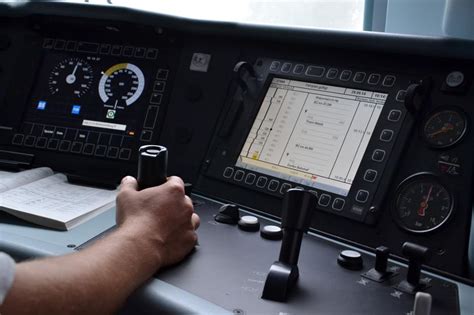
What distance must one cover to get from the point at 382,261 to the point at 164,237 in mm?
351

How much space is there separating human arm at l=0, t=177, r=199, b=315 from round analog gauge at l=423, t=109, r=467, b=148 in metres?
0.47

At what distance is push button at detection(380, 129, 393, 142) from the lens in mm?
1079

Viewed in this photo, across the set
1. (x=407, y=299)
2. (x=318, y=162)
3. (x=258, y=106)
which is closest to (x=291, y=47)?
(x=258, y=106)

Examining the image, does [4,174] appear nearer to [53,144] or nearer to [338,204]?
[53,144]

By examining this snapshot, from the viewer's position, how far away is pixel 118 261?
81 centimetres

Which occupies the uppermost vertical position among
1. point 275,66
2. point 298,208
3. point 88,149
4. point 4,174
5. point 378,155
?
point 275,66

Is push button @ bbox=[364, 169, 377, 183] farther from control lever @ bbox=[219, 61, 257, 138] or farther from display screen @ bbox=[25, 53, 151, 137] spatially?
display screen @ bbox=[25, 53, 151, 137]

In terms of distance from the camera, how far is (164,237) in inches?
34.8

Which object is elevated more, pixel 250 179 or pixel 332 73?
pixel 332 73

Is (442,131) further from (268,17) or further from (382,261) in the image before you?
(268,17)

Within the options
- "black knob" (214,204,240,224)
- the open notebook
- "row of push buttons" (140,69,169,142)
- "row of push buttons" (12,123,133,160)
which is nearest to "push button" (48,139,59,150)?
"row of push buttons" (12,123,133,160)

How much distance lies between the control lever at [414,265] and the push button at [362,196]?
217 millimetres

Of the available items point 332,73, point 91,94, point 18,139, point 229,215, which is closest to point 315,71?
point 332,73

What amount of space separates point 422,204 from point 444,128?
0.16m
